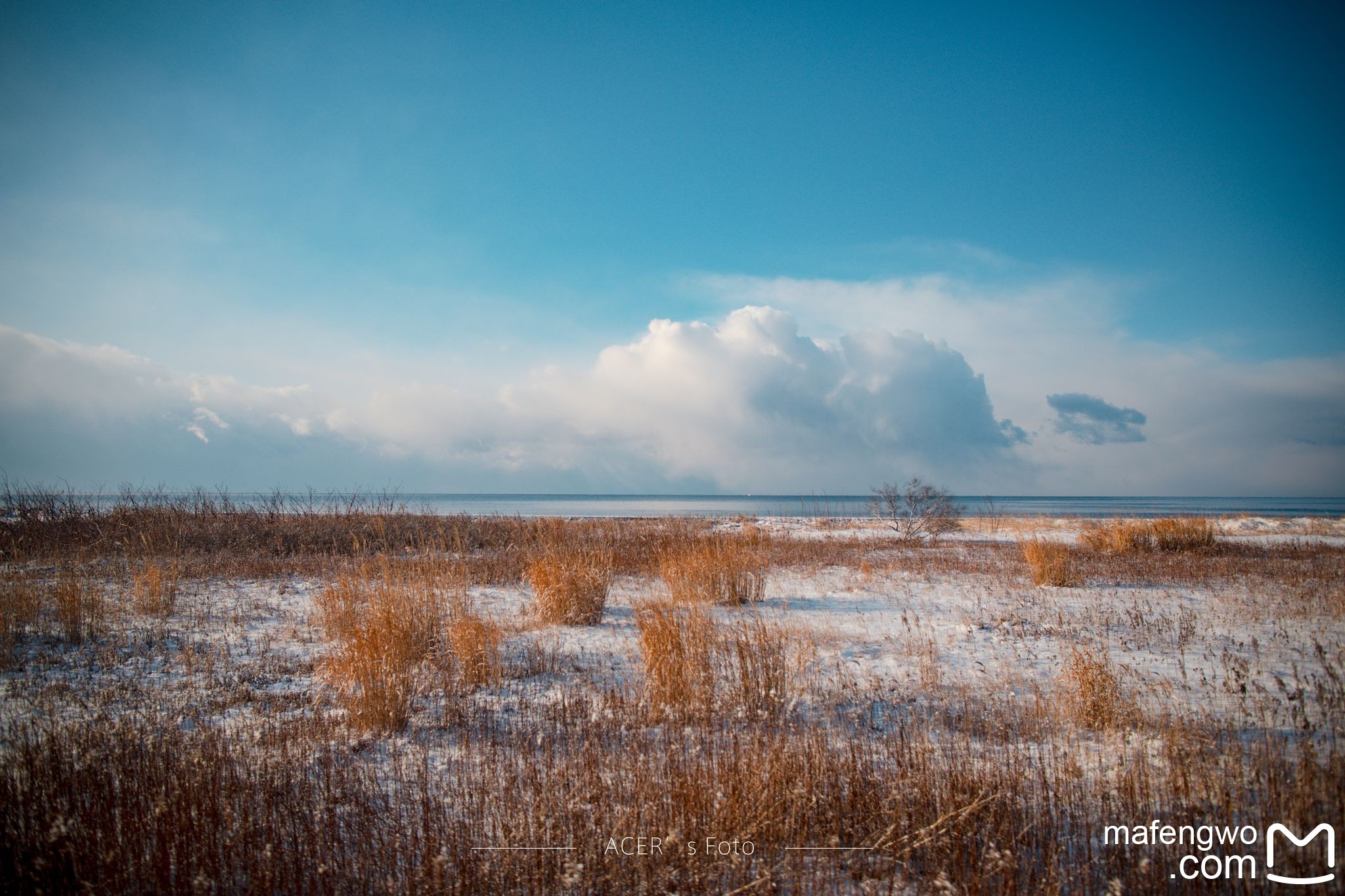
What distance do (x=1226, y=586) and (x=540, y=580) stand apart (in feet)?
40.0

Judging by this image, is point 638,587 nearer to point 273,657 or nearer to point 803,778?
point 273,657

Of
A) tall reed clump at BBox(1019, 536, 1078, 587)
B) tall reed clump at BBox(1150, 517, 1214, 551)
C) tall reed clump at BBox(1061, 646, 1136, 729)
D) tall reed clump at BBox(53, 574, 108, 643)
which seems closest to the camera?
tall reed clump at BBox(1061, 646, 1136, 729)

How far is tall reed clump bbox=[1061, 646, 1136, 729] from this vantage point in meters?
→ 4.57

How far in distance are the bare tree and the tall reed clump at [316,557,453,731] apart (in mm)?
18013

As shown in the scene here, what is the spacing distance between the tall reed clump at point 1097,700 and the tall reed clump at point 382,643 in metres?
5.59

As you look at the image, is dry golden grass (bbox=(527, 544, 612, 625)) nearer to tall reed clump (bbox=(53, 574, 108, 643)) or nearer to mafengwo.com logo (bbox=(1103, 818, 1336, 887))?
tall reed clump (bbox=(53, 574, 108, 643))

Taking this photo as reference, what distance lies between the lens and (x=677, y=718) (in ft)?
15.3

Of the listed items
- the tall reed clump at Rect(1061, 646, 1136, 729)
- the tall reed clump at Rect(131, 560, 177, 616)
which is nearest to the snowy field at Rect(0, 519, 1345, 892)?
the tall reed clump at Rect(1061, 646, 1136, 729)

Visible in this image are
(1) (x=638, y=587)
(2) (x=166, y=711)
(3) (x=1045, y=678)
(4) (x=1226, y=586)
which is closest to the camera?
(2) (x=166, y=711)

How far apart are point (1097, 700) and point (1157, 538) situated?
50.4 ft

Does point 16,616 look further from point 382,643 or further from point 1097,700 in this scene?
point 1097,700

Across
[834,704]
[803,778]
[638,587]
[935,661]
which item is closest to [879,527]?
[638,587]

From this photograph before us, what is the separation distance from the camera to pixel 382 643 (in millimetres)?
5609

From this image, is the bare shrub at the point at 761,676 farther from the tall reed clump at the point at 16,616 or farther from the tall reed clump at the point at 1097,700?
the tall reed clump at the point at 16,616
